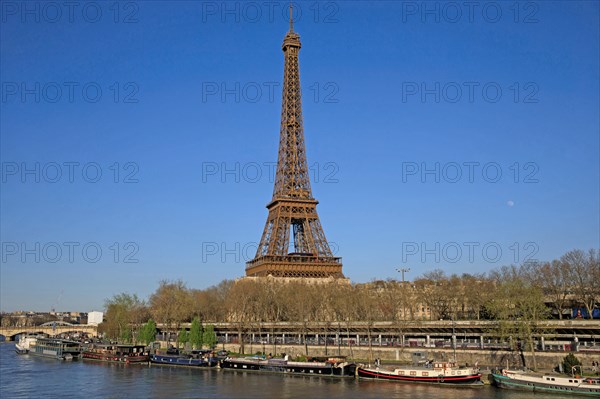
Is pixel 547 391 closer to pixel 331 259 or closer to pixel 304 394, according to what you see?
pixel 304 394

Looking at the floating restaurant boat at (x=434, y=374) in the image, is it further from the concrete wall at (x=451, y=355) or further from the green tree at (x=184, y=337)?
the green tree at (x=184, y=337)

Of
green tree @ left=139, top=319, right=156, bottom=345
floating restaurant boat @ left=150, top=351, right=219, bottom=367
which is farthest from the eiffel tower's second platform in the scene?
floating restaurant boat @ left=150, top=351, right=219, bottom=367

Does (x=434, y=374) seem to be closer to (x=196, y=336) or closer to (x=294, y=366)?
(x=294, y=366)

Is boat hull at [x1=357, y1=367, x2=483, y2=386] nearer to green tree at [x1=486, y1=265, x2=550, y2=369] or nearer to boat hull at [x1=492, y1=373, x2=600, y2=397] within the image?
boat hull at [x1=492, y1=373, x2=600, y2=397]

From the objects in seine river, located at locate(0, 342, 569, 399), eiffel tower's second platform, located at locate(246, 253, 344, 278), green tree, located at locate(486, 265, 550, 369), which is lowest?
seine river, located at locate(0, 342, 569, 399)

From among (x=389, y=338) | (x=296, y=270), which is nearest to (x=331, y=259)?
(x=296, y=270)

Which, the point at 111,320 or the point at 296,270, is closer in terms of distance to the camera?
the point at 296,270
